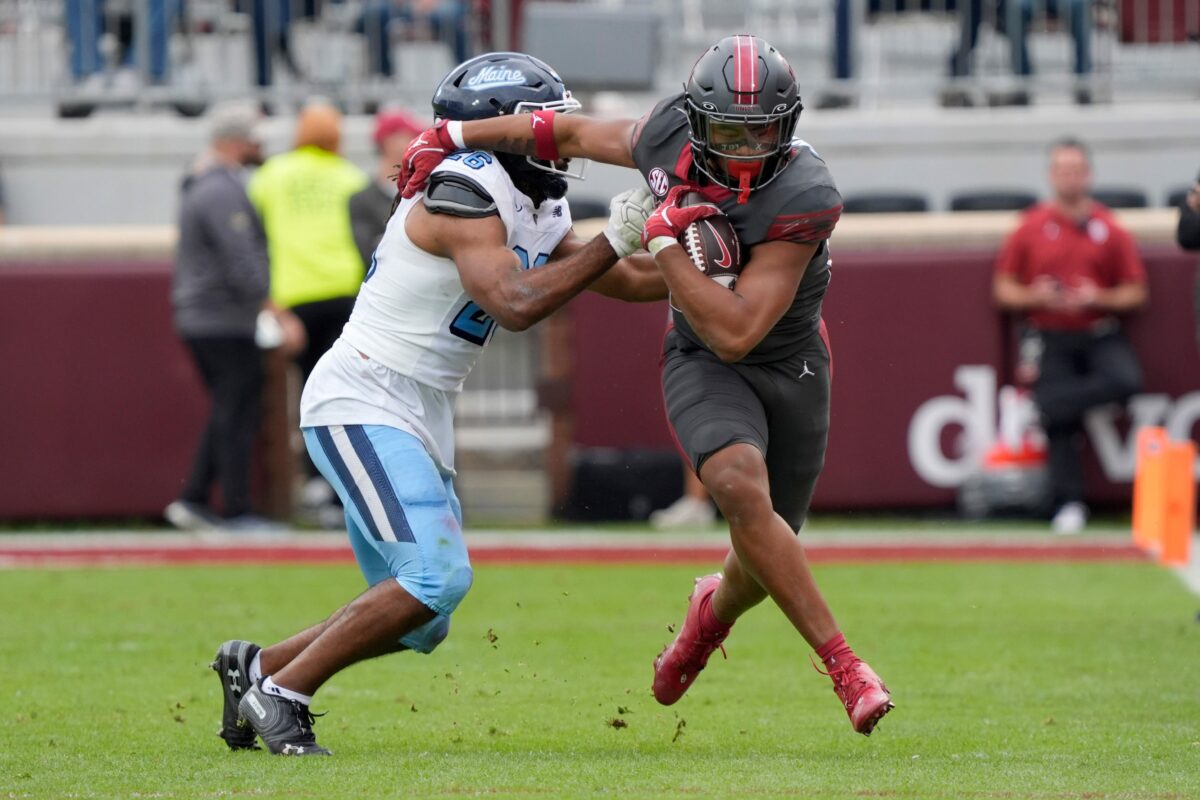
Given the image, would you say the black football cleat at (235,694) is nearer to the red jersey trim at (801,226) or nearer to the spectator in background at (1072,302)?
the red jersey trim at (801,226)

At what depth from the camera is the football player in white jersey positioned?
5215 millimetres

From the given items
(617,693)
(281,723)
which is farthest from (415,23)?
(281,723)

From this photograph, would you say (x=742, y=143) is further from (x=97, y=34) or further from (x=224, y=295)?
(x=97, y=34)

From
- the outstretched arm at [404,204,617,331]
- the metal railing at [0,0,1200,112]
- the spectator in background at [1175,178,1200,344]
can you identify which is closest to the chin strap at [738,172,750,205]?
the outstretched arm at [404,204,617,331]

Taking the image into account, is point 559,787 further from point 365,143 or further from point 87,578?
point 365,143

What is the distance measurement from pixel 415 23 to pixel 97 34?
229cm

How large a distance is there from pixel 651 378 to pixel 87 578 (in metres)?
3.69

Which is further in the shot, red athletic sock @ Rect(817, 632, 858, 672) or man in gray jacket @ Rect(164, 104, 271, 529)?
man in gray jacket @ Rect(164, 104, 271, 529)

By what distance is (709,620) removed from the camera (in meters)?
5.72

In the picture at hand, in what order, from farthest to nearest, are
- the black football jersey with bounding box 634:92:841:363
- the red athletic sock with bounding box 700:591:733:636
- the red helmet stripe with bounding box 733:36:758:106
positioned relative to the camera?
the red athletic sock with bounding box 700:591:733:636
the black football jersey with bounding box 634:92:841:363
the red helmet stripe with bounding box 733:36:758:106

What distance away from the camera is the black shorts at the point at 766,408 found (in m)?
5.33

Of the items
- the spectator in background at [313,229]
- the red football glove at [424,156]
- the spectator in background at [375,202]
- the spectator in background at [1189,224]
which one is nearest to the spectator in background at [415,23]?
the spectator in background at [313,229]

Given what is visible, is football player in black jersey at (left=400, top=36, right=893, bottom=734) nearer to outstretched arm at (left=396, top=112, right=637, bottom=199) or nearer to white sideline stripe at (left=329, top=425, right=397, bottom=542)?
outstretched arm at (left=396, top=112, right=637, bottom=199)

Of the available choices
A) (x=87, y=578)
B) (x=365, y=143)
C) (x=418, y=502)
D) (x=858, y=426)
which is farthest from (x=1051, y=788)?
(x=365, y=143)
